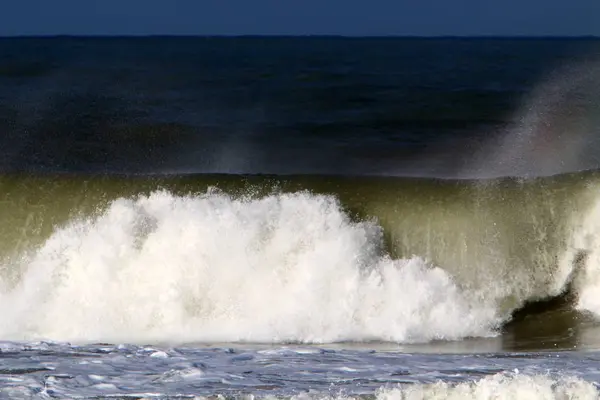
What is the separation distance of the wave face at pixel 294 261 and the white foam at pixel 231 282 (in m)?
0.01

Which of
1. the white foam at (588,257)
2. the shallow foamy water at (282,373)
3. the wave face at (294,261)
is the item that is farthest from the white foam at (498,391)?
the white foam at (588,257)

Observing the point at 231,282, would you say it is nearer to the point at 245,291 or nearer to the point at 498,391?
the point at 245,291

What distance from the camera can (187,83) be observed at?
90.4 ft

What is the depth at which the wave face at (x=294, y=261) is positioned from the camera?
968 cm

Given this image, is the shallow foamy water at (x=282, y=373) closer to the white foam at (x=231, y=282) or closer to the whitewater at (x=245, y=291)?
the whitewater at (x=245, y=291)

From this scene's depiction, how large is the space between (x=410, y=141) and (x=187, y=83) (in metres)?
10.7

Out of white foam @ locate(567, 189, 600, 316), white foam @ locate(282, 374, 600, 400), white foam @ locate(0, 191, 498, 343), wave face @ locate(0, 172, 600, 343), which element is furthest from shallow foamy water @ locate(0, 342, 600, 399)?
white foam @ locate(567, 189, 600, 316)

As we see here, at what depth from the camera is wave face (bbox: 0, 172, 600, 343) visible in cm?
968

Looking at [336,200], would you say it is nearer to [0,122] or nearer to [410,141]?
[410,141]

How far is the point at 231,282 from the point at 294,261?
0.65 meters

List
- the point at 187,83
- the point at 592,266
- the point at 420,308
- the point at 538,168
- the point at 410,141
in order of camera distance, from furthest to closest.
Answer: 1. the point at 187,83
2. the point at 410,141
3. the point at 538,168
4. the point at 592,266
5. the point at 420,308

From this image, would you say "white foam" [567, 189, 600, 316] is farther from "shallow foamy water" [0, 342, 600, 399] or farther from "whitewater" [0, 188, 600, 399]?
"shallow foamy water" [0, 342, 600, 399]

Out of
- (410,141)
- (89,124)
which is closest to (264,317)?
(410,141)

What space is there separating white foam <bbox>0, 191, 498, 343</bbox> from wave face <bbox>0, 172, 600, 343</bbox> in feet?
0.05
